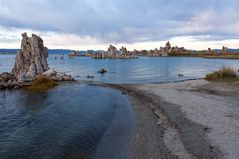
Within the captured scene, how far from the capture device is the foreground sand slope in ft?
49.9

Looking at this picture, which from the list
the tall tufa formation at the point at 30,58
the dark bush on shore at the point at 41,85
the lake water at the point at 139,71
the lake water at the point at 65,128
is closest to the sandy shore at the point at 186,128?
the lake water at the point at 65,128

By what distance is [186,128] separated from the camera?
64.4 ft

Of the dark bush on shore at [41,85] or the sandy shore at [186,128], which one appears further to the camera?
the dark bush on shore at [41,85]

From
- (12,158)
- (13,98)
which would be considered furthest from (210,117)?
(13,98)

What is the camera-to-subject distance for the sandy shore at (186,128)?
49.8 feet

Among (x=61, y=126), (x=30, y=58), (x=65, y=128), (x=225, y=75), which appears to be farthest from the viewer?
(x=30, y=58)

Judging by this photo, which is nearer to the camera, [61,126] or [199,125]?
[199,125]

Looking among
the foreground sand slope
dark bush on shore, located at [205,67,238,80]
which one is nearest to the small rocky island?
dark bush on shore, located at [205,67,238,80]

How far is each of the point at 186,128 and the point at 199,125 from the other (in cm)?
115

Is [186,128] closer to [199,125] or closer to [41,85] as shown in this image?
[199,125]

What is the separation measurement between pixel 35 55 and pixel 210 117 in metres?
49.7

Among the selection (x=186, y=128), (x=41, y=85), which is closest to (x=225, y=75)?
(x=41, y=85)

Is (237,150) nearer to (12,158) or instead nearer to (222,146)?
(222,146)

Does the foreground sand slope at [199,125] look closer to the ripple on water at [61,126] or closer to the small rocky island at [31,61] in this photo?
the ripple on water at [61,126]
